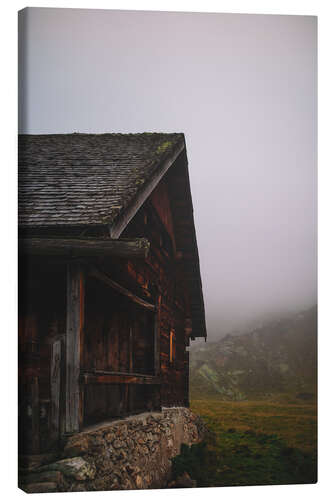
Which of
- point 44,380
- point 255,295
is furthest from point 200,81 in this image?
point 44,380

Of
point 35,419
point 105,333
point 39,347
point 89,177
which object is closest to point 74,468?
point 35,419

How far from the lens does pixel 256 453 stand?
7023 millimetres

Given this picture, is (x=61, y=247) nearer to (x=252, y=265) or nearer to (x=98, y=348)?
(x=98, y=348)

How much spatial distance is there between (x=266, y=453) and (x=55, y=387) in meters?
2.82

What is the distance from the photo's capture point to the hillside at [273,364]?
23.4ft

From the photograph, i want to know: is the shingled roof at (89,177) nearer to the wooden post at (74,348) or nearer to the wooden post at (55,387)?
the wooden post at (74,348)

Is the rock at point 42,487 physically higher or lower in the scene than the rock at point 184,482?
higher

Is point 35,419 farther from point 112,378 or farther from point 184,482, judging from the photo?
point 184,482

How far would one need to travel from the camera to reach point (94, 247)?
5141 mm

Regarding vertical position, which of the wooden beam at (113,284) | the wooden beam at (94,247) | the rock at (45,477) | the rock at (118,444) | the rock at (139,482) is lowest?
the rock at (139,482)

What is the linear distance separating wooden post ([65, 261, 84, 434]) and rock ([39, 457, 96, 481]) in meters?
0.23

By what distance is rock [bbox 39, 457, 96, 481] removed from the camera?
196 inches

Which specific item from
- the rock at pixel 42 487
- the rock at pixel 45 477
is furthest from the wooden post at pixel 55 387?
the rock at pixel 42 487
